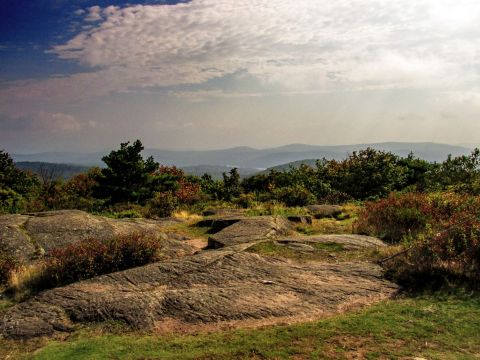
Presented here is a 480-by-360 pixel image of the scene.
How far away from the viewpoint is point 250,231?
44.9 ft

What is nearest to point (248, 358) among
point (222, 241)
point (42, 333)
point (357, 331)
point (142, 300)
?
point (357, 331)

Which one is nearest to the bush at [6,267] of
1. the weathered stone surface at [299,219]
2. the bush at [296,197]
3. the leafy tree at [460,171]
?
the weathered stone surface at [299,219]

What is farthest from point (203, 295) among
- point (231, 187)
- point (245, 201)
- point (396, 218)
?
point (231, 187)

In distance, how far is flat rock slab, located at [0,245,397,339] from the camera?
7242 millimetres

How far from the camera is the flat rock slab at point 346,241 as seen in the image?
11.6 m

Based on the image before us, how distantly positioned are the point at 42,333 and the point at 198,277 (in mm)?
3298

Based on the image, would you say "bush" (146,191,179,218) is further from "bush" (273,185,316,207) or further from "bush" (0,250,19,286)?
"bush" (0,250,19,286)

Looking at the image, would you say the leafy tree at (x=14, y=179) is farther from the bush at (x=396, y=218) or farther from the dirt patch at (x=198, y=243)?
the bush at (x=396, y=218)

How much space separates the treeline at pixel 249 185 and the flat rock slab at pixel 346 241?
13.4 metres

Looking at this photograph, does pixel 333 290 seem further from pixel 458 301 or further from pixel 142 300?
pixel 142 300

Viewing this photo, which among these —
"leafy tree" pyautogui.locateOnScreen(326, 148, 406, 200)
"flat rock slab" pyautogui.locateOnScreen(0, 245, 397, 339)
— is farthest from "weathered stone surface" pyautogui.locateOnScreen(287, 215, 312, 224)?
"leafy tree" pyautogui.locateOnScreen(326, 148, 406, 200)

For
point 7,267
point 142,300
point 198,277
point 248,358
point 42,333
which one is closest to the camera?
point 248,358

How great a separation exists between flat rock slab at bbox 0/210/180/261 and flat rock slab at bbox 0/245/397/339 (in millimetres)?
3566

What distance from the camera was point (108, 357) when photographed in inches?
231
